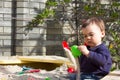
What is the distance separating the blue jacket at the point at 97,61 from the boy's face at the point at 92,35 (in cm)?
5

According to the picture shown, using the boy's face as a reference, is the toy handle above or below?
below

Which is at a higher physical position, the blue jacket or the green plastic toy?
the green plastic toy

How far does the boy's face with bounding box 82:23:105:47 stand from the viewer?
11.0 ft

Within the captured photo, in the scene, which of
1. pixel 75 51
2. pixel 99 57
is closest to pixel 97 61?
pixel 99 57

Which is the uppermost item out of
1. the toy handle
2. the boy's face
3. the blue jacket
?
the boy's face

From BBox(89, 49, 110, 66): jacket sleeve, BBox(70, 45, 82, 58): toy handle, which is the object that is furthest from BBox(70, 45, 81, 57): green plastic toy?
BBox(89, 49, 110, 66): jacket sleeve

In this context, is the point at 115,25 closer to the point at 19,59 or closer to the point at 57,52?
the point at 57,52

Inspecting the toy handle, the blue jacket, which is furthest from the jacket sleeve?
the toy handle

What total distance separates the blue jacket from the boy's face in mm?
46

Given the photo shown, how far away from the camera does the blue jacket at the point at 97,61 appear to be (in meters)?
3.27

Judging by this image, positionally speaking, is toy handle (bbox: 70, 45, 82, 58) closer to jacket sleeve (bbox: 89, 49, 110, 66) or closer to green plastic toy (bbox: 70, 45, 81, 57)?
green plastic toy (bbox: 70, 45, 81, 57)

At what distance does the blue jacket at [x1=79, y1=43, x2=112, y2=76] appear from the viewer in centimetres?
327

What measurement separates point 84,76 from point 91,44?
29 centimetres

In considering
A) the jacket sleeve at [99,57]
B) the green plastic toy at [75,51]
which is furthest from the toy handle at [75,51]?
the jacket sleeve at [99,57]
